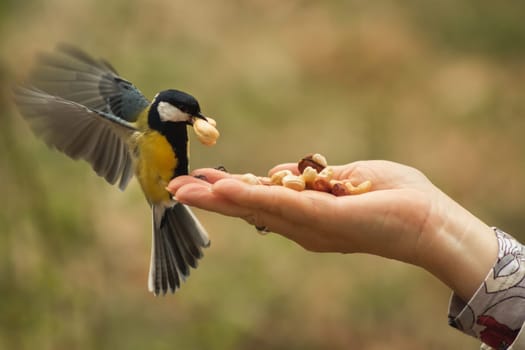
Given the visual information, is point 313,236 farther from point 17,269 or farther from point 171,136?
point 17,269

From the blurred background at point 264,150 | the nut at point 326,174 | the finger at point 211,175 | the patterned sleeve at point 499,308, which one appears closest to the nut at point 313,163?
the nut at point 326,174

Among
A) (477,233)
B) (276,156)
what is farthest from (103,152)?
(276,156)

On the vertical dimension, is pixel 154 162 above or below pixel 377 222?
below

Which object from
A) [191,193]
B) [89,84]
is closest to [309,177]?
[191,193]

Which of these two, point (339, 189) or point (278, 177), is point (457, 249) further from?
point (278, 177)

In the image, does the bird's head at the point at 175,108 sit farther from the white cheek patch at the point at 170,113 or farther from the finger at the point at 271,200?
the finger at the point at 271,200
